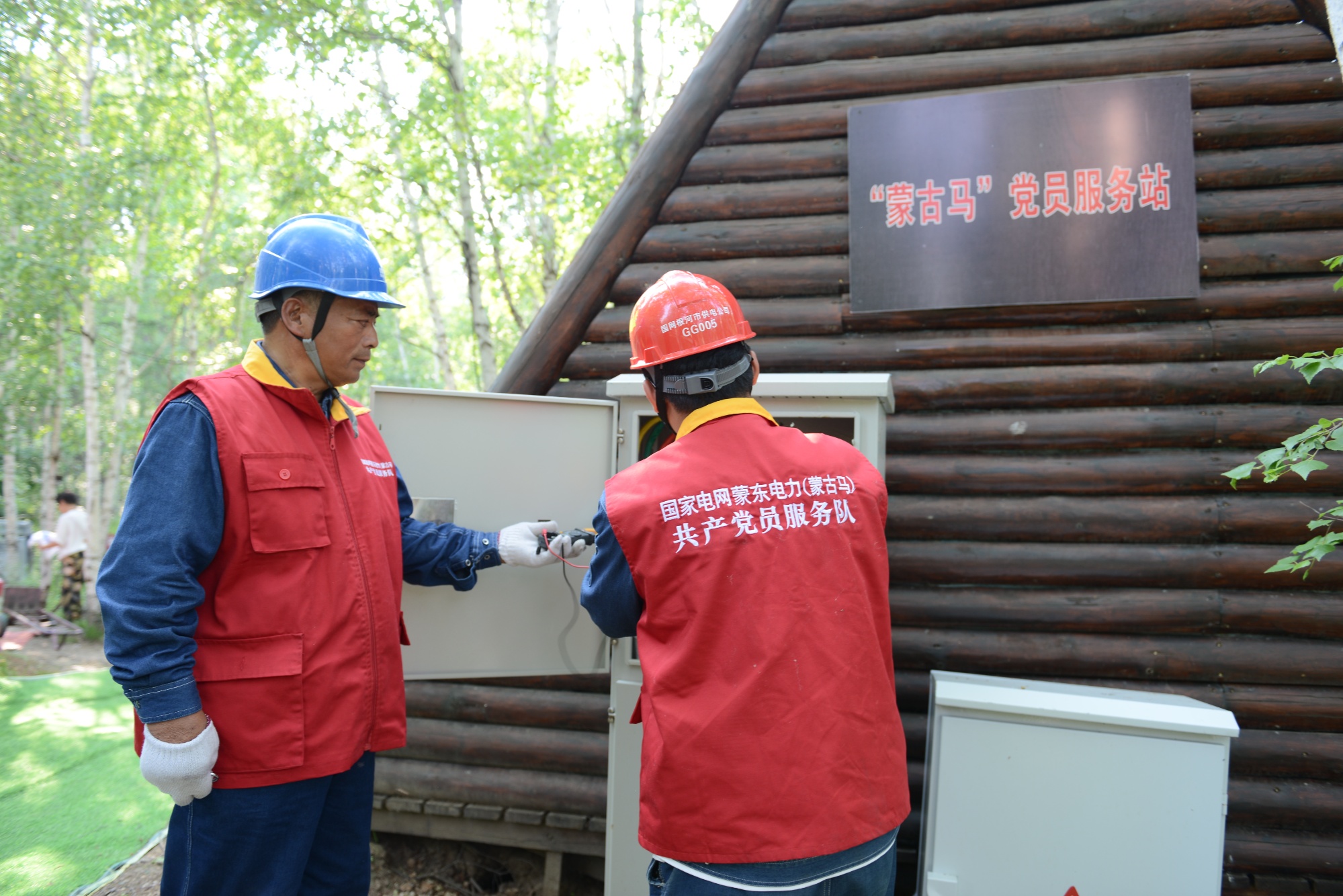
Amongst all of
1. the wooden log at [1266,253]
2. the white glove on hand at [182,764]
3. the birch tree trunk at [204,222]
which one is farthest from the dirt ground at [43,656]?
the wooden log at [1266,253]

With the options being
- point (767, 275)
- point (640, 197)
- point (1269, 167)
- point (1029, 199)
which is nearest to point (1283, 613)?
point (1269, 167)

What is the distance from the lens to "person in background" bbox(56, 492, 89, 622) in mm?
12609

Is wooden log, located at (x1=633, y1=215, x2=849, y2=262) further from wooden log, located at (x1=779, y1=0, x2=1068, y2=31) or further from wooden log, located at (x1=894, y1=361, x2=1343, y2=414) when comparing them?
wooden log, located at (x1=779, y1=0, x2=1068, y2=31)

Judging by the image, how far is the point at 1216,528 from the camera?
12.0 ft

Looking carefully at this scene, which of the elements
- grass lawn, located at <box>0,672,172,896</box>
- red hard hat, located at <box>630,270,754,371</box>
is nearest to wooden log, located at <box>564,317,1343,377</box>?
red hard hat, located at <box>630,270,754,371</box>

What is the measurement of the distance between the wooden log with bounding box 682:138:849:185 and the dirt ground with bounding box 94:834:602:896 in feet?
12.3

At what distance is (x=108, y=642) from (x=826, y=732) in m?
1.83

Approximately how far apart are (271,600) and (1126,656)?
11.9ft

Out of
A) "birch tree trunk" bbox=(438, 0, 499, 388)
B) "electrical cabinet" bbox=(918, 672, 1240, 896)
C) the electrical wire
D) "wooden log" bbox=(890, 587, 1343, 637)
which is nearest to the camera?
"electrical cabinet" bbox=(918, 672, 1240, 896)

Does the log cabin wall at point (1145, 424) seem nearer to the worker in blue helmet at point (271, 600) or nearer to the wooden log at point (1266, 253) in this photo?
the wooden log at point (1266, 253)

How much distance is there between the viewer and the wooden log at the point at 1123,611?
361 centimetres

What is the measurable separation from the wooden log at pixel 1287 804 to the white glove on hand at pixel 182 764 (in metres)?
4.13

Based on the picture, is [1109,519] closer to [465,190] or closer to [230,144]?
[465,190]

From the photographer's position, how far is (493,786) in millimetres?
4223
